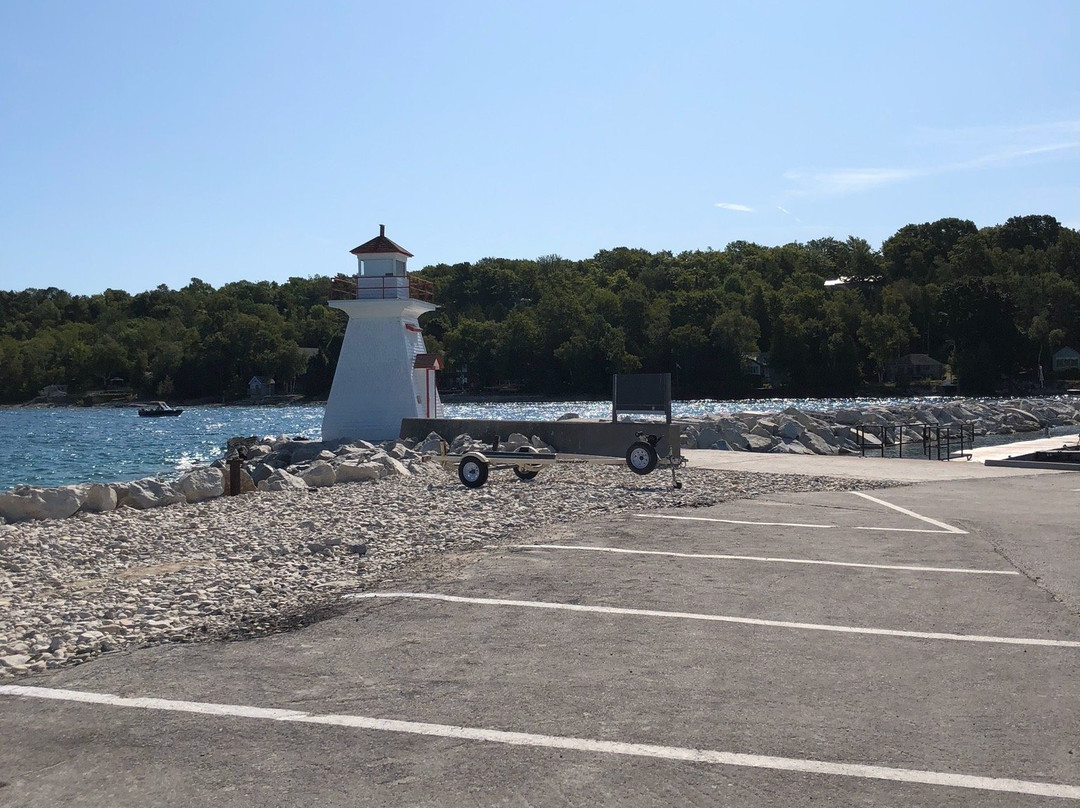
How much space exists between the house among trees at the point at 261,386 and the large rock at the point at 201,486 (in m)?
113

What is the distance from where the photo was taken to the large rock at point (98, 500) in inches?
Result: 659

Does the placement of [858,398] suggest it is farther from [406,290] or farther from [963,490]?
[963,490]

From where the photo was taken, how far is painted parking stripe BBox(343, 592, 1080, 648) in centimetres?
644

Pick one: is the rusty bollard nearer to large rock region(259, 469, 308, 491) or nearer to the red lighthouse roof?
large rock region(259, 469, 308, 491)

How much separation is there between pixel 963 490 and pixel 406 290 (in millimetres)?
18553

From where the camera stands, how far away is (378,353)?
29922 millimetres

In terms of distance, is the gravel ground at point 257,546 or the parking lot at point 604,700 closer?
the parking lot at point 604,700

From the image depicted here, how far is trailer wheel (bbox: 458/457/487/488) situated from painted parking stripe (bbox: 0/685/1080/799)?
35.9ft

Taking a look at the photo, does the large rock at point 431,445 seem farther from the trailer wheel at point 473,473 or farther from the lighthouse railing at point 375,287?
the trailer wheel at point 473,473

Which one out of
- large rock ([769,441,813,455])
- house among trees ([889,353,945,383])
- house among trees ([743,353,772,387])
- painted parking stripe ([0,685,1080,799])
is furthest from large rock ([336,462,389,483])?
house among trees ([743,353,772,387])

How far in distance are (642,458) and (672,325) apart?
10855 centimetres

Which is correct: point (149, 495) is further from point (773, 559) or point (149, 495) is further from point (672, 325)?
point (672, 325)

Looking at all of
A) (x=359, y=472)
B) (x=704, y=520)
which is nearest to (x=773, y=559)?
(x=704, y=520)

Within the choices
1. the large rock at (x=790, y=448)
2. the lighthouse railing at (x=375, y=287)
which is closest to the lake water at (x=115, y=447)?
the lighthouse railing at (x=375, y=287)
